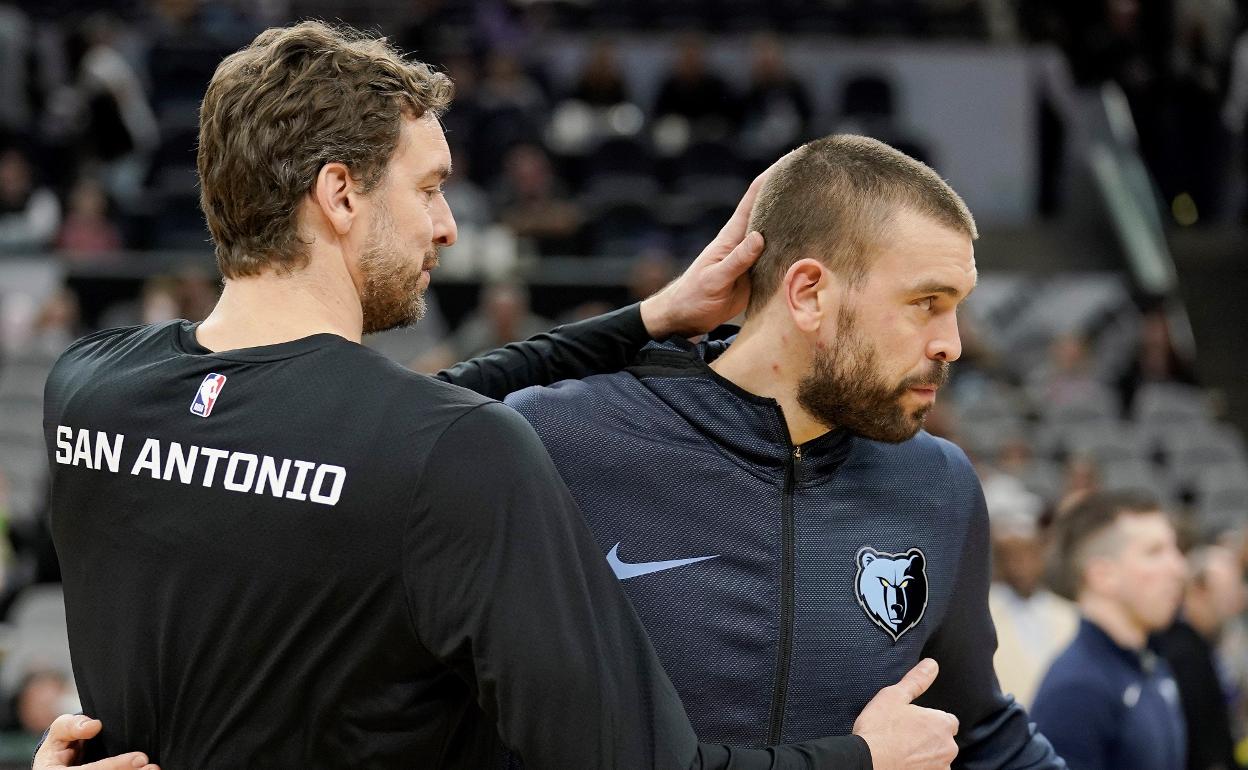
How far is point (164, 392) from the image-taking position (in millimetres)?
1836

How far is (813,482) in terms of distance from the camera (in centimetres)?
226

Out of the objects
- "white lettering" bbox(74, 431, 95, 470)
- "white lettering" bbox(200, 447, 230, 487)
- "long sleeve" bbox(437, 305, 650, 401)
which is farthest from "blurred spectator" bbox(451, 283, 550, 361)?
"white lettering" bbox(200, 447, 230, 487)

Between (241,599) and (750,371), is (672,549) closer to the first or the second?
(750,371)

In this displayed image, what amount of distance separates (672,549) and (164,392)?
752mm

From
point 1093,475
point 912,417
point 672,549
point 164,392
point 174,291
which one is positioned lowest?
point 1093,475

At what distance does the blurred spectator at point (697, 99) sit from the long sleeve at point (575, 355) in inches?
421

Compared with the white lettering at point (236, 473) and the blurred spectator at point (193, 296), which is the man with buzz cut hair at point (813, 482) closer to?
the white lettering at point (236, 473)

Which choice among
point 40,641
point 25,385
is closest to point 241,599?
point 40,641

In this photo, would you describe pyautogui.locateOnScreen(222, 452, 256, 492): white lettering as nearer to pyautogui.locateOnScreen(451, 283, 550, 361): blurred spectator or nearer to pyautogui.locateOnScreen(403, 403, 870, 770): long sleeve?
pyautogui.locateOnScreen(403, 403, 870, 770): long sleeve

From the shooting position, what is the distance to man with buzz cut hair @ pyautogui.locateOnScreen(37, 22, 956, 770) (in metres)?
1.69

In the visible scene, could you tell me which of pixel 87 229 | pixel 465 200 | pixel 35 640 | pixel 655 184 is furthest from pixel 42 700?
pixel 655 184

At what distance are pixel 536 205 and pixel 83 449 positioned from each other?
9.25m

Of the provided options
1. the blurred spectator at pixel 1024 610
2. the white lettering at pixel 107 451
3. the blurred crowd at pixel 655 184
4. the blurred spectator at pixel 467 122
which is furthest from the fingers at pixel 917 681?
the blurred spectator at pixel 467 122

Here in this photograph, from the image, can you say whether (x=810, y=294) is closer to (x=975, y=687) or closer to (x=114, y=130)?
(x=975, y=687)
